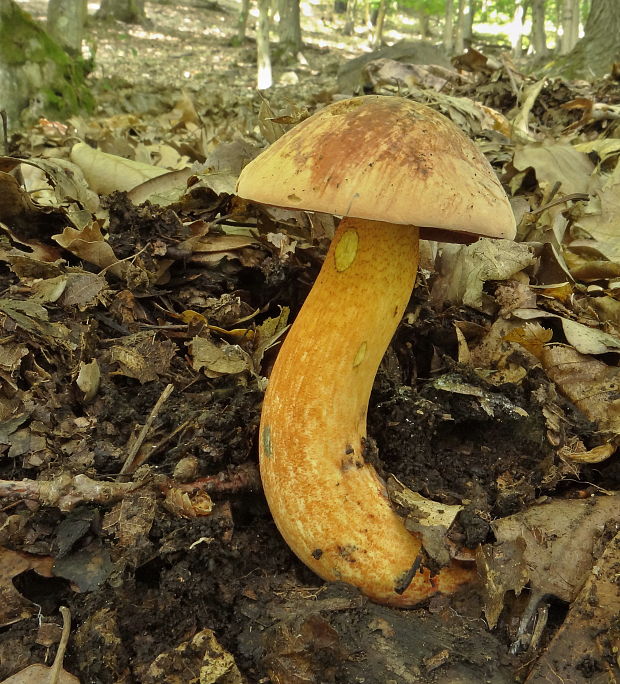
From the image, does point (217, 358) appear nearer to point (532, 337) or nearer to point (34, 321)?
point (34, 321)

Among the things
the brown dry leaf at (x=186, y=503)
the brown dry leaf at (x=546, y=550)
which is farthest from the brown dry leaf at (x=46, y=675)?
the brown dry leaf at (x=546, y=550)

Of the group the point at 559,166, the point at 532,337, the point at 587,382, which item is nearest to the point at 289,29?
the point at 559,166

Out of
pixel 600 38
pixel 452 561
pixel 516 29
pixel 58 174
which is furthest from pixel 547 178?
pixel 516 29

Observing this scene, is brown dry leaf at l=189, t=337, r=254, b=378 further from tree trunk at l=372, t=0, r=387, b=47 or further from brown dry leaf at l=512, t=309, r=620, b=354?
tree trunk at l=372, t=0, r=387, b=47

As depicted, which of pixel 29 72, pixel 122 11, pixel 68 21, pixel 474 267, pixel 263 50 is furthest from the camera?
pixel 122 11

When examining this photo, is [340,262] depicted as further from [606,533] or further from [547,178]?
[547,178]

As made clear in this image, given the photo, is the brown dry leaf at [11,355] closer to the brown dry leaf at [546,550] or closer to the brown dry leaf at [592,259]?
the brown dry leaf at [546,550]
